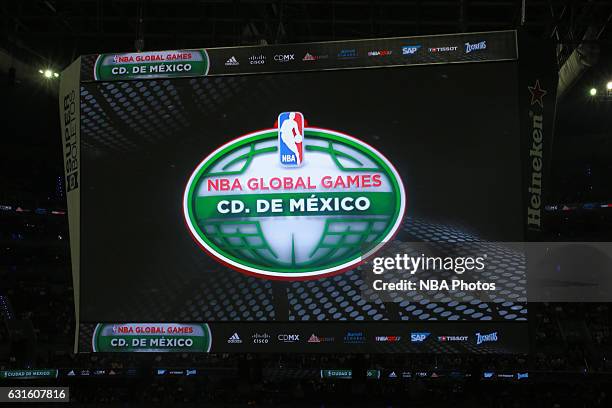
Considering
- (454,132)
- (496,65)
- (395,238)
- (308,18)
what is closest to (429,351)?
(395,238)

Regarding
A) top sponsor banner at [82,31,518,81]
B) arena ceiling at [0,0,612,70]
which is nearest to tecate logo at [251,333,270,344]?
top sponsor banner at [82,31,518,81]

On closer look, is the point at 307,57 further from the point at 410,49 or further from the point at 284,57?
the point at 410,49

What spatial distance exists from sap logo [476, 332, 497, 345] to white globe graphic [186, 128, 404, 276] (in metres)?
1.09

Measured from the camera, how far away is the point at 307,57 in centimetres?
596

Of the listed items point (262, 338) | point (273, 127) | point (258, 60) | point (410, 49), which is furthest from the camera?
point (258, 60)

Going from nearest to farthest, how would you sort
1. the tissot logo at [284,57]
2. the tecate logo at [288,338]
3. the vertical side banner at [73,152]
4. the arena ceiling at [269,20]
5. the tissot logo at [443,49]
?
the tecate logo at [288,338] < the tissot logo at [443,49] < the tissot logo at [284,57] < the vertical side banner at [73,152] < the arena ceiling at [269,20]

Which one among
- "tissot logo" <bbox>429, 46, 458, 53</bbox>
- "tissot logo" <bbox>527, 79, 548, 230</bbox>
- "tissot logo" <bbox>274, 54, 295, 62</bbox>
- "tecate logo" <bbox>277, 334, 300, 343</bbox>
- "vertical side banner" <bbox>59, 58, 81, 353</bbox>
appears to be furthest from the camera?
"vertical side banner" <bbox>59, 58, 81, 353</bbox>

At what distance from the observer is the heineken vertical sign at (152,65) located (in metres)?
6.11

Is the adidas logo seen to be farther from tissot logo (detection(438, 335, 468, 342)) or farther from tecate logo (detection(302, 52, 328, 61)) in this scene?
tissot logo (detection(438, 335, 468, 342))

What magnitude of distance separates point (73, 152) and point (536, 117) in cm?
409

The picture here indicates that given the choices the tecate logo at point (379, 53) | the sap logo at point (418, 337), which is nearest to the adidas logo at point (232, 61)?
the tecate logo at point (379, 53)

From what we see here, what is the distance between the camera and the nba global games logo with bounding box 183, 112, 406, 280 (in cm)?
574

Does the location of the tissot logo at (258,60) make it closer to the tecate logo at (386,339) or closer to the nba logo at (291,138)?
the nba logo at (291,138)

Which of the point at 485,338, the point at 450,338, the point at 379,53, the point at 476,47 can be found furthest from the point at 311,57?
the point at 485,338
